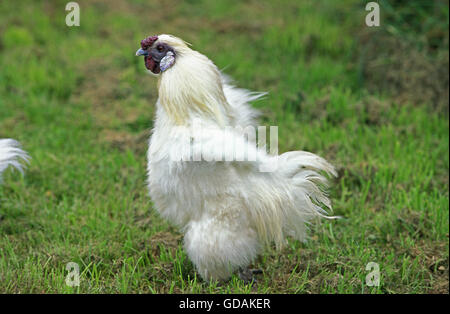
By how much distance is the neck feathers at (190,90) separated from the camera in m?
3.32

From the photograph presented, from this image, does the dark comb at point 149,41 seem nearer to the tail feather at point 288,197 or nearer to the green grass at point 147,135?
the tail feather at point 288,197

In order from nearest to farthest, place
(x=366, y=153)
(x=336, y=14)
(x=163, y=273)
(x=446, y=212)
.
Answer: (x=163, y=273) < (x=446, y=212) < (x=366, y=153) < (x=336, y=14)

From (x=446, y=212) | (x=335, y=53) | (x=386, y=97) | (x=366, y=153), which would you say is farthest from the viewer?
(x=335, y=53)

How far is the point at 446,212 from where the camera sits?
4445 millimetres

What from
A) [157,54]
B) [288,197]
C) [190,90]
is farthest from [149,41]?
[288,197]

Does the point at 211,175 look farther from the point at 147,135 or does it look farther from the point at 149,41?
the point at 147,135

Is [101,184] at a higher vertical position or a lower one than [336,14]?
lower

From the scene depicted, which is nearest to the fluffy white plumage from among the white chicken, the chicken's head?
the white chicken

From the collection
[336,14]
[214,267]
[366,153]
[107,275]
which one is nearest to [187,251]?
[214,267]

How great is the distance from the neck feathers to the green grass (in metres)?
1.15

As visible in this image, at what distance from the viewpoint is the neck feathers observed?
131 inches

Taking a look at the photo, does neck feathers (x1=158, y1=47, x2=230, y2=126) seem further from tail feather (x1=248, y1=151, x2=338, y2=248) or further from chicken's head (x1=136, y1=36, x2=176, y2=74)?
tail feather (x1=248, y1=151, x2=338, y2=248)
